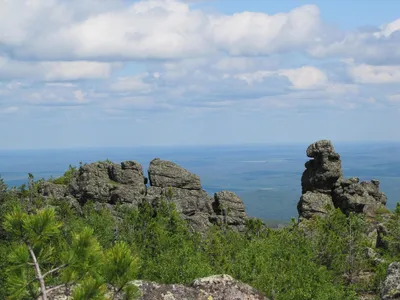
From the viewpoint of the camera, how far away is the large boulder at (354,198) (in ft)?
324

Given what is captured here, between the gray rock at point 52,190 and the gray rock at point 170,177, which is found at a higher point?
the gray rock at point 170,177

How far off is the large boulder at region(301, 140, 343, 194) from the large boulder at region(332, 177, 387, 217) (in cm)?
172

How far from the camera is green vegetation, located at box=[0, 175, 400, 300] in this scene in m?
12.5

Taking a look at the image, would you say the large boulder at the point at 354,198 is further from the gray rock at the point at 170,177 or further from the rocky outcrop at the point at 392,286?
the rocky outcrop at the point at 392,286

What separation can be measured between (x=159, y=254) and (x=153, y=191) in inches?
1425

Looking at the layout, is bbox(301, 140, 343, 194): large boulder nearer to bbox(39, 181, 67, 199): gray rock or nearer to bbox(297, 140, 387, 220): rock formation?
bbox(297, 140, 387, 220): rock formation

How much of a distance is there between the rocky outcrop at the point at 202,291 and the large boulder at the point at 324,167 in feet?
288

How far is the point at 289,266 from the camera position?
49.2 m

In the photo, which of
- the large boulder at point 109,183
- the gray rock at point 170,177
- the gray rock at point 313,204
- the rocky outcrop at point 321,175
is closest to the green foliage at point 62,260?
the large boulder at point 109,183

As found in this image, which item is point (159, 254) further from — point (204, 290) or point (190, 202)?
point (204, 290)

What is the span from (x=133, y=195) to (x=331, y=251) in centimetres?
4631

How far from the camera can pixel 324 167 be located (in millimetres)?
101875

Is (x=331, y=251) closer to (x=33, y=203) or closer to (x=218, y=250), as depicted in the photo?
(x=218, y=250)

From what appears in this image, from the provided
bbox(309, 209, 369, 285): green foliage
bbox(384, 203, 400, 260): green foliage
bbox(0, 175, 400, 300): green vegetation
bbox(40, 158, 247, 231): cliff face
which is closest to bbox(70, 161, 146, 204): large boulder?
bbox(40, 158, 247, 231): cliff face
